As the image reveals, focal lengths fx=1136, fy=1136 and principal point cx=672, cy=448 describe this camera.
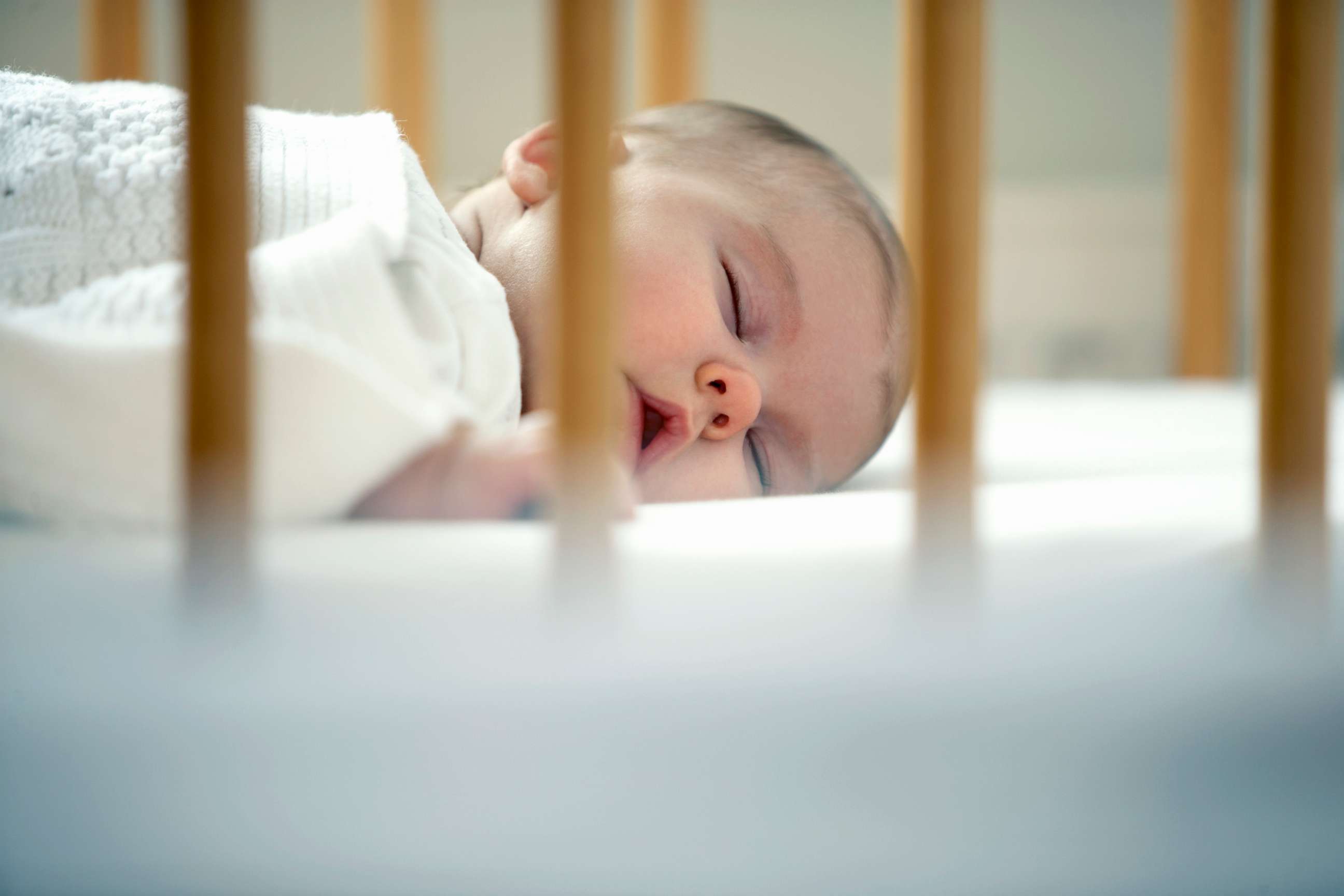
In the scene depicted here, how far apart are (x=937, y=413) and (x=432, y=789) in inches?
8.3

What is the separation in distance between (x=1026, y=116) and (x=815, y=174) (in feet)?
4.72

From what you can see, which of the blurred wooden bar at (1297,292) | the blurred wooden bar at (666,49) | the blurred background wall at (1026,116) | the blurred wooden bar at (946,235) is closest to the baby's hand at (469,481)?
the blurred wooden bar at (946,235)

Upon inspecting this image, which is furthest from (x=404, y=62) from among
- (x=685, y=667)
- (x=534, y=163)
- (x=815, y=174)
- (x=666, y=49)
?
(x=685, y=667)

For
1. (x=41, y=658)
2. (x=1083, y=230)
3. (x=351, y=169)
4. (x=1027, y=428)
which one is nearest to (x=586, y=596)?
(x=41, y=658)

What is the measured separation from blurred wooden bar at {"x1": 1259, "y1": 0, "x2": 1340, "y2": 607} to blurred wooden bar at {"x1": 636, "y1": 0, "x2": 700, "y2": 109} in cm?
75

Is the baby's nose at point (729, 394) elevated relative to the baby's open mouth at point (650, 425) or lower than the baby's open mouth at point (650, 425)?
elevated

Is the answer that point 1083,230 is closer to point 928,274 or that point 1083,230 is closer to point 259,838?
point 928,274

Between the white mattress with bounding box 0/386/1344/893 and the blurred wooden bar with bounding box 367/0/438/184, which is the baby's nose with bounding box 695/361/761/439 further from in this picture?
the blurred wooden bar with bounding box 367/0/438/184

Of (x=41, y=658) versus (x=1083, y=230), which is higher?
(x=1083, y=230)

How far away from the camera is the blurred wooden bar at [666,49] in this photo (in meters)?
1.11

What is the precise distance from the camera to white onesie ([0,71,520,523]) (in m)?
0.40

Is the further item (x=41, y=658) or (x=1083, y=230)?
(x=1083, y=230)

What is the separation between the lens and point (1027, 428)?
0.94 m

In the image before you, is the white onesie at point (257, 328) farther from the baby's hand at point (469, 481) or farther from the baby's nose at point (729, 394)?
the baby's nose at point (729, 394)
